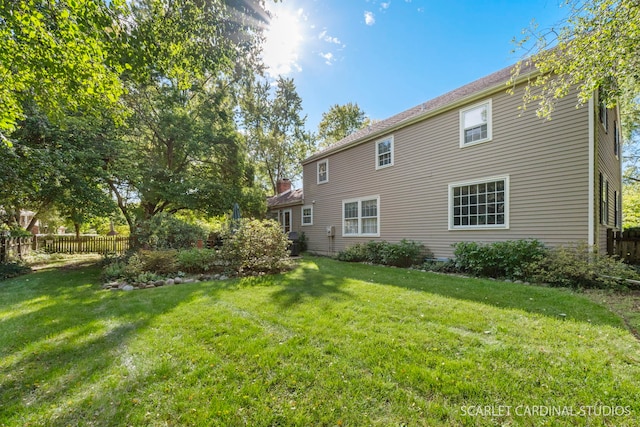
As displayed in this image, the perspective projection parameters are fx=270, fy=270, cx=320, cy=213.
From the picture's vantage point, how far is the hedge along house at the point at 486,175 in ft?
21.5

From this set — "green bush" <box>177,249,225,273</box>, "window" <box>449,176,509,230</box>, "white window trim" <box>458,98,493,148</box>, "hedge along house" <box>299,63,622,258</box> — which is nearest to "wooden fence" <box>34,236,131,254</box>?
"green bush" <box>177,249,225,273</box>

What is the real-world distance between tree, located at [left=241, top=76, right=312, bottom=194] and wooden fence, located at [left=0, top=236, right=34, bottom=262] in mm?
15333

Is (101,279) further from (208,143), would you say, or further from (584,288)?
(584,288)

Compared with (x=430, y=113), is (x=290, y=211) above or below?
below

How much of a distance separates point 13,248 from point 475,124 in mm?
16456

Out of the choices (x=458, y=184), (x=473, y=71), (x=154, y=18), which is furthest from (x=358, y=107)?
(x=154, y=18)

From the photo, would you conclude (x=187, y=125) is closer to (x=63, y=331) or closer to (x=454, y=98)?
(x=63, y=331)

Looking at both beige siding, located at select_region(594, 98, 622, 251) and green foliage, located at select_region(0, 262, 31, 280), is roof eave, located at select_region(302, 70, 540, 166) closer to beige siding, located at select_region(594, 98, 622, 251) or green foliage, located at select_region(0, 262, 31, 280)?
beige siding, located at select_region(594, 98, 622, 251)

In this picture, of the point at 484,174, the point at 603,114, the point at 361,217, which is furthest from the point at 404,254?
the point at 603,114

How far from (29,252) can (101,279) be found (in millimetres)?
8675

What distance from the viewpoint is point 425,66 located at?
11.7 m

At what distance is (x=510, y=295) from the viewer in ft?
16.1

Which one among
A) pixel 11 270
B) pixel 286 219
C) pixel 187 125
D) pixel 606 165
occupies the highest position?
pixel 187 125

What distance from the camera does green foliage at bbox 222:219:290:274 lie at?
7477 mm
